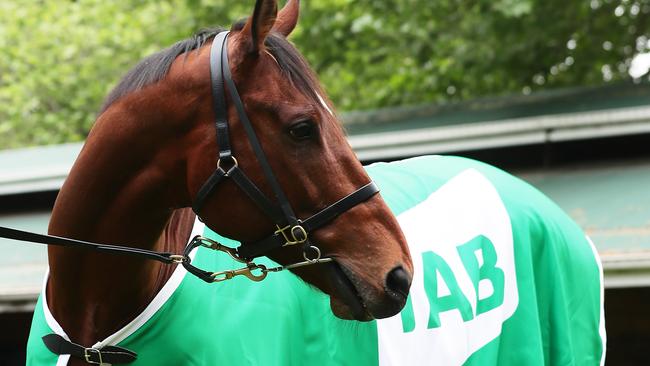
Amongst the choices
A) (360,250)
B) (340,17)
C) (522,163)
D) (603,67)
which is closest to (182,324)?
(360,250)

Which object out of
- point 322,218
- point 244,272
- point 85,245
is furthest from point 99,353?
point 322,218

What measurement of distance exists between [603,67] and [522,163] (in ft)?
14.4

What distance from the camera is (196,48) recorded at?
231 centimetres

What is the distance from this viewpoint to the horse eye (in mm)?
2105

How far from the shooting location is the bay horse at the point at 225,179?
6.95 feet

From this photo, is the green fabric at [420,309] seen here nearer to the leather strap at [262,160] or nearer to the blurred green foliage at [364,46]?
the leather strap at [262,160]

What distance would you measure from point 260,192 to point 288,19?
59cm

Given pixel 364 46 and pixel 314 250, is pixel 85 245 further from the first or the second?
pixel 364 46

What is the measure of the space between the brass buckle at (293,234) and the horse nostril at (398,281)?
240 millimetres

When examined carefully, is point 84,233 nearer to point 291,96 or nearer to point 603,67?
point 291,96

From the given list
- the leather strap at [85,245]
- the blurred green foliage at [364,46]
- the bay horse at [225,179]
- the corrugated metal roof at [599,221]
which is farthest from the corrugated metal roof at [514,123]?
the leather strap at [85,245]

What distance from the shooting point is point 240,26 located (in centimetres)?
231

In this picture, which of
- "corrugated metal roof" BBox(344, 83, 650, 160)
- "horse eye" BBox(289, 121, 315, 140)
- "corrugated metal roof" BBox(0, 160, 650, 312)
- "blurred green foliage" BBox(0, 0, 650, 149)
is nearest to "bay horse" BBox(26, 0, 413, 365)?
"horse eye" BBox(289, 121, 315, 140)

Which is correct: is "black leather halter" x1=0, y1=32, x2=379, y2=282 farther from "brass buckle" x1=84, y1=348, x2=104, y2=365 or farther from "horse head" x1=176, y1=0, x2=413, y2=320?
"brass buckle" x1=84, y1=348, x2=104, y2=365
